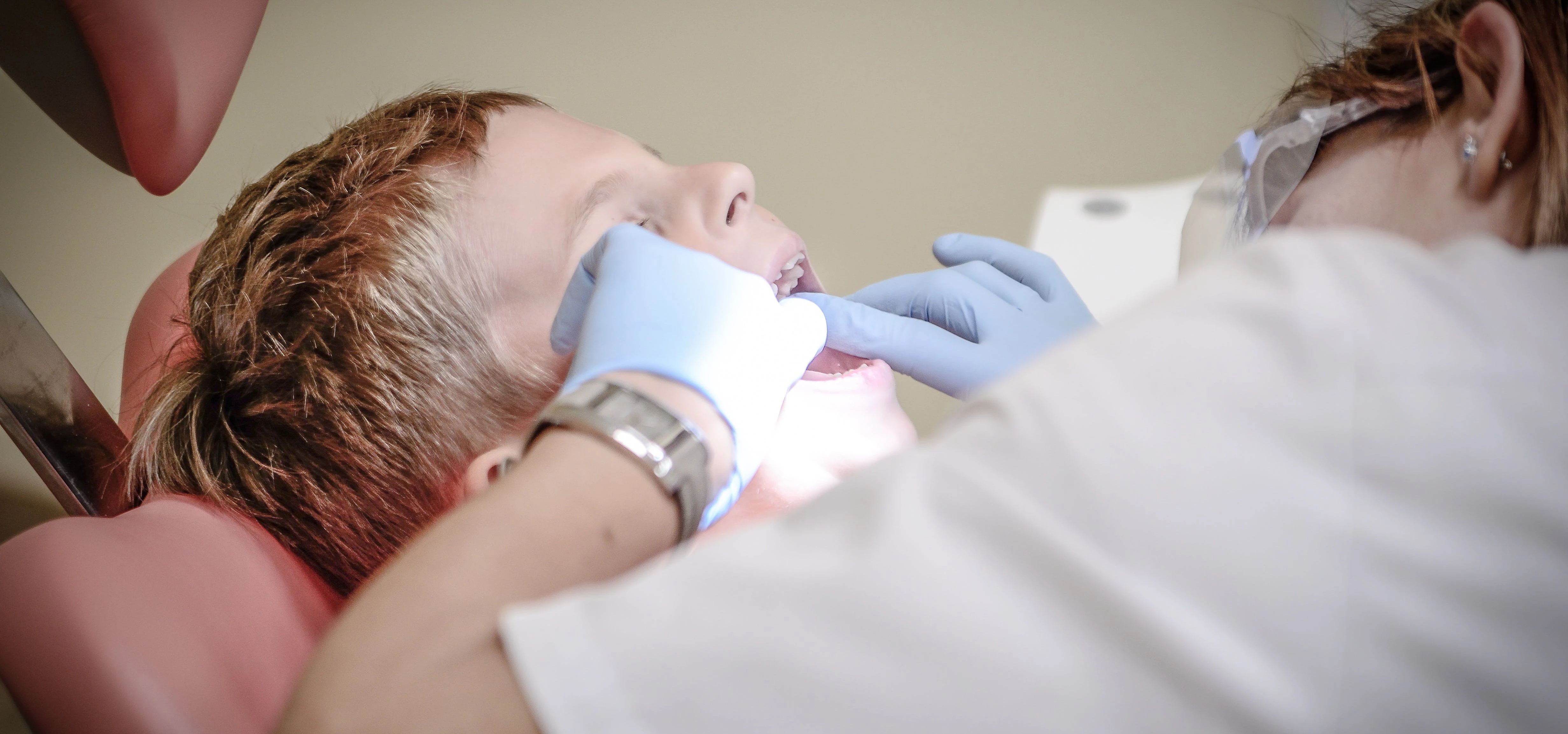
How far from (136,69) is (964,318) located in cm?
98

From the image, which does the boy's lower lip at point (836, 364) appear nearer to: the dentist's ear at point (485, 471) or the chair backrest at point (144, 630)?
the dentist's ear at point (485, 471)

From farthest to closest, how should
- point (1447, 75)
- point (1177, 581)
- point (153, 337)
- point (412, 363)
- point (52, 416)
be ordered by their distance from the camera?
point (153, 337) → point (412, 363) → point (52, 416) → point (1447, 75) → point (1177, 581)

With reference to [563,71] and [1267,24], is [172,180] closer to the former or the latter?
[563,71]

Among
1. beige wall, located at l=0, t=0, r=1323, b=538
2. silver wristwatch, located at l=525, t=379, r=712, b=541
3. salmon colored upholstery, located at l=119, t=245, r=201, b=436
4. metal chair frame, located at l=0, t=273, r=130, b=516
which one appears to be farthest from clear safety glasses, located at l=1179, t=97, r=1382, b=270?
salmon colored upholstery, located at l=119, t=245, r=201, b=436

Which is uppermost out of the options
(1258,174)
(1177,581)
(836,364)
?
(1177,581)

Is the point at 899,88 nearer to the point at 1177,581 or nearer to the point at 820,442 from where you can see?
the point at 820,442

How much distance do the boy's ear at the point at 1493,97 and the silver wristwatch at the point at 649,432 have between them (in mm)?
663

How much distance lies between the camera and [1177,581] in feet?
1.42

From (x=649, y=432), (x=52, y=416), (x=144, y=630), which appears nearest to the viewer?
(x=649, y=432)

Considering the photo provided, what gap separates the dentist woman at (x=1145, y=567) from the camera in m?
0.43

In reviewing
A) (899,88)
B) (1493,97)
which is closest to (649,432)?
(1493,97)

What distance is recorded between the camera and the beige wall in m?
1.83

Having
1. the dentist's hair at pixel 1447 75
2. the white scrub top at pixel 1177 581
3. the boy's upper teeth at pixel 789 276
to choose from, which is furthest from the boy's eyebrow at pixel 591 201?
the dentist's hair at pixel 1447 75

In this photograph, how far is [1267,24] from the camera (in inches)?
74.2
